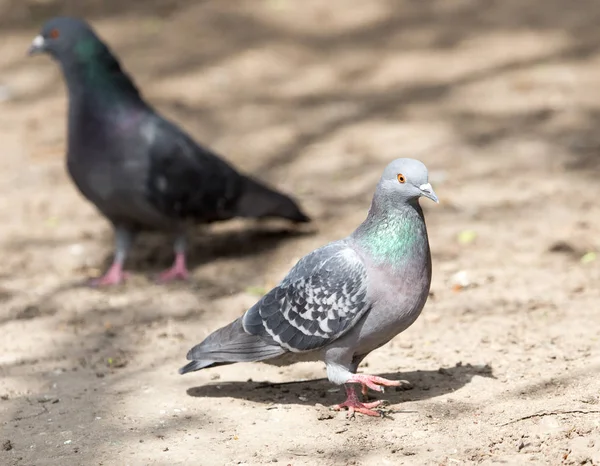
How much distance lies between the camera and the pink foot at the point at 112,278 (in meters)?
6.44

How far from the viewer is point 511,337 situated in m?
5.02

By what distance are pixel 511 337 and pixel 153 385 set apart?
186 centimetres

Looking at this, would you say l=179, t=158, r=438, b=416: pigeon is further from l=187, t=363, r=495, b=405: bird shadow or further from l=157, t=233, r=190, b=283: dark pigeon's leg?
l=157, t=233, r=190, b=283: dark pigeon's leg

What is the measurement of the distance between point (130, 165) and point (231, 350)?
2.27m

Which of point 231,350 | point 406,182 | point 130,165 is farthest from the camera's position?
point 130,165

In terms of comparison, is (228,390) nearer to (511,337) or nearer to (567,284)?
(511,337)

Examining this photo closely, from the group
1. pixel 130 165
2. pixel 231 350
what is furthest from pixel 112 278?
pixel 231 350

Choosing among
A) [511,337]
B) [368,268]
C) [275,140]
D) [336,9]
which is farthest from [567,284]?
[336,9]

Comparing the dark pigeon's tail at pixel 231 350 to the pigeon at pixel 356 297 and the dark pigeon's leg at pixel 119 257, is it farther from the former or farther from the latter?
the dark pigeon's leg at pixel 119 257

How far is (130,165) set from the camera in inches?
246

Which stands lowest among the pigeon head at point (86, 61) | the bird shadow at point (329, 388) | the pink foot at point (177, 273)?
the bird shadow at point (329, 388)

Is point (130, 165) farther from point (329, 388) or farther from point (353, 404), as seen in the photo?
point (353, 404)

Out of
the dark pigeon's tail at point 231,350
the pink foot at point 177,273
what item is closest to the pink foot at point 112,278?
the pink foot at point 177,273

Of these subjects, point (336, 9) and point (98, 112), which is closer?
point (98, 112)
